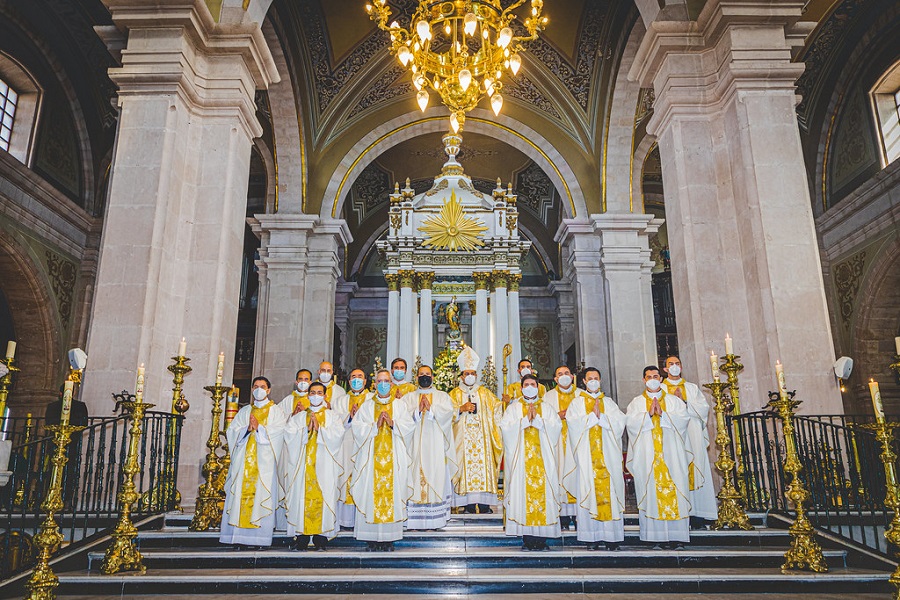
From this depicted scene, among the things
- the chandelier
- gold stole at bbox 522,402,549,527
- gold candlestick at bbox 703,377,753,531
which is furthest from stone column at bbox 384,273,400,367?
gold candlestick at bbox 703,377,753,531

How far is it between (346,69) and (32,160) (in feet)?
19.3

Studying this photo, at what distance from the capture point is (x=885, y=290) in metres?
11.1

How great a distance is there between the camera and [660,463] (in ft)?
16.7

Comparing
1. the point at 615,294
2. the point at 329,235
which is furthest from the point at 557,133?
the point at 329,235

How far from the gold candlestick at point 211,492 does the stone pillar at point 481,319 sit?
7.67 m

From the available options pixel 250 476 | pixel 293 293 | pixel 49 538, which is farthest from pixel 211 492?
pixel 293 293

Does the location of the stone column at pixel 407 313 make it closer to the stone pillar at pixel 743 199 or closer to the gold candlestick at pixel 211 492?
the stone pillar at pixel 743 199

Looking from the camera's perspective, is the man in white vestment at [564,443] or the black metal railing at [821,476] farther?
the man in white vestment at [564,443]

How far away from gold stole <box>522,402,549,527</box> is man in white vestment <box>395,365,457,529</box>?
85 cm

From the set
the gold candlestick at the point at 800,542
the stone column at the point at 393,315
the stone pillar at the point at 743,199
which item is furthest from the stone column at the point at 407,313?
the gold candlestick at the point at 800,542

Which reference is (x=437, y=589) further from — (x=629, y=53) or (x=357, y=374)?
(x=629, y=53)

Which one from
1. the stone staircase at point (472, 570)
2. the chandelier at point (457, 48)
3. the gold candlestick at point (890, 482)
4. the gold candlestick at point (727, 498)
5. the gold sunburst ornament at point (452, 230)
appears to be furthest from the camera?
the gold sunburst ornament at point (452, 230)

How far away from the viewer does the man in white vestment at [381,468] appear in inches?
193

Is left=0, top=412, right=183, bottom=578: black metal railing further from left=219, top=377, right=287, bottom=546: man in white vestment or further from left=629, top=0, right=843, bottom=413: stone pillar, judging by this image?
left=629, top=0, right=843, bottom=413: stone pillar
